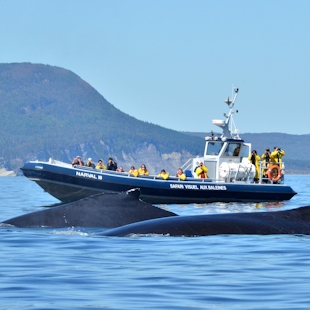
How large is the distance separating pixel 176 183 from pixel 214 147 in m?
3.83

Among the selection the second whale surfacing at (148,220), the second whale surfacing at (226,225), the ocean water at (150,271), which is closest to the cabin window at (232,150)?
the second whale surfacing at (148,220)

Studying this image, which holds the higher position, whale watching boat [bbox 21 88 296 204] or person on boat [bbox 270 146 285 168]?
person on boat [bbox 270 146 285 168]

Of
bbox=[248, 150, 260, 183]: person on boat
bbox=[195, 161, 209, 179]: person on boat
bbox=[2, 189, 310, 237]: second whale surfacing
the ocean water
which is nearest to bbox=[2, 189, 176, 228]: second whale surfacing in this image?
bbox=[2, 189, 310, 237]: second whale surfacing

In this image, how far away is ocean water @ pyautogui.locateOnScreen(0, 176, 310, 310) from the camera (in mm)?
8297

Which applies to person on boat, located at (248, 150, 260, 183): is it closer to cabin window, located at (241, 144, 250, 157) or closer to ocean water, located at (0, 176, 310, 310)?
cabin window, located at (241, 144, 250, 157)

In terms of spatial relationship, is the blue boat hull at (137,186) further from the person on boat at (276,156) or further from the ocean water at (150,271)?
the ocean water at (150,271)

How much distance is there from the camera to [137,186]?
Answer: 104ft

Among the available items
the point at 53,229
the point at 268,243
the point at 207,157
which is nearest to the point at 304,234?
the point at 268,243

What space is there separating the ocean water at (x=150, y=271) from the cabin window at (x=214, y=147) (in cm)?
2108

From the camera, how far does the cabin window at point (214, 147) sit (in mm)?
35062

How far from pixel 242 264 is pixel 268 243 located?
1776mm

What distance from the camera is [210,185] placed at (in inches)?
1272

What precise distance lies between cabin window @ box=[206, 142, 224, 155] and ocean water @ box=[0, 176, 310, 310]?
21.1m

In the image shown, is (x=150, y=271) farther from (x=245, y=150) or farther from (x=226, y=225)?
(x=245, y=150)
